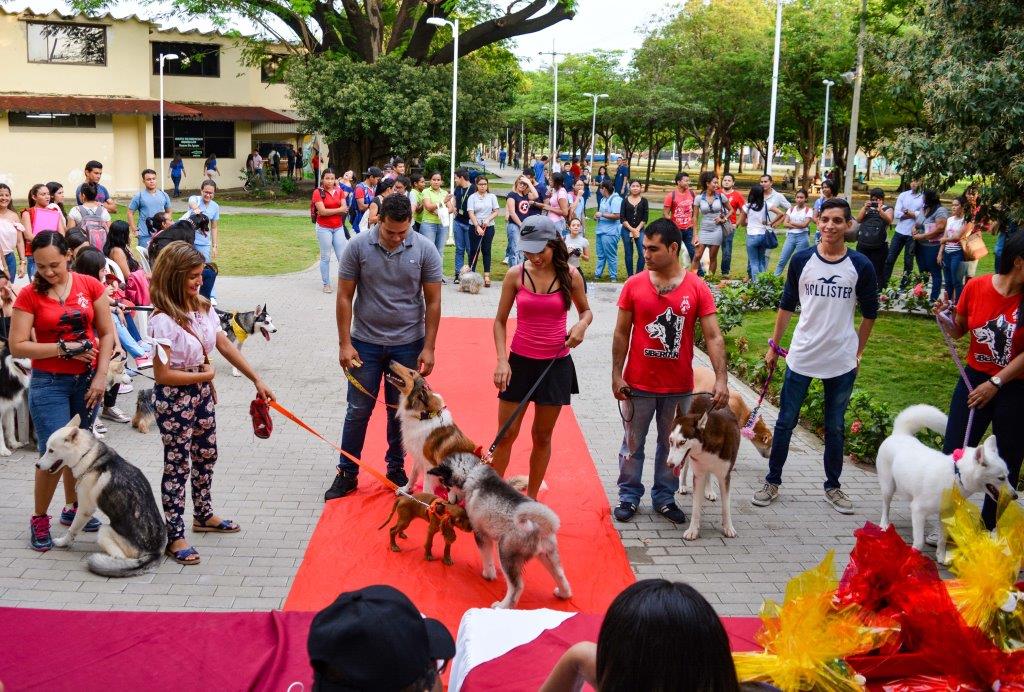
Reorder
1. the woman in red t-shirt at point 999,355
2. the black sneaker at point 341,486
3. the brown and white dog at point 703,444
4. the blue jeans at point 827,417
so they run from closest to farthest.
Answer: the woman in red t-shirt at point 999,355, the brown and white dog at point 703,444, the blue jeans at point 827,417, the black sneaker at point 341,486

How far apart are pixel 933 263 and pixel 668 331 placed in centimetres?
1069

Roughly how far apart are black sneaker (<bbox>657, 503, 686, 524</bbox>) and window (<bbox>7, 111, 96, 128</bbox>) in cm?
3444

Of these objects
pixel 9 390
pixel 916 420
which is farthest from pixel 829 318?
pixel 9 390

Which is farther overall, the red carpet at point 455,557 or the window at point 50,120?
the window at point 50,120

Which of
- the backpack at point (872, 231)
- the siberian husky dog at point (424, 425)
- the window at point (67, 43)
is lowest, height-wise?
the siberian husky dog at point (424, 425)

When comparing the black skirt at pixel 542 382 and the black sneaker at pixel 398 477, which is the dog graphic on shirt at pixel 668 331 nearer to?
the black skirt at pixel 542 382

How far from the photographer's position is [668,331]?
6340 millimetres

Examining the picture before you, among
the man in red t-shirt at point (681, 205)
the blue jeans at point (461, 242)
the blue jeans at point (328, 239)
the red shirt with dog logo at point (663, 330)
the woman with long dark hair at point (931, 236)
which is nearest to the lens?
the red shirt with dog logo at point (663, 330)

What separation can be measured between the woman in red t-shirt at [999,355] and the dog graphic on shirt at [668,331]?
1.81 meters

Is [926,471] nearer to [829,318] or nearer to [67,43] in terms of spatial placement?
[829,318]

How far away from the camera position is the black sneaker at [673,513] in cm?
670

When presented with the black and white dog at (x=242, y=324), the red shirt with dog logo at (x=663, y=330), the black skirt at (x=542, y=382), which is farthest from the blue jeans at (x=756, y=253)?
the black skirt at (x=542, y=382)

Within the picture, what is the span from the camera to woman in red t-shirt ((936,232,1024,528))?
594cm

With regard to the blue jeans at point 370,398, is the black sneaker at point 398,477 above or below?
below
